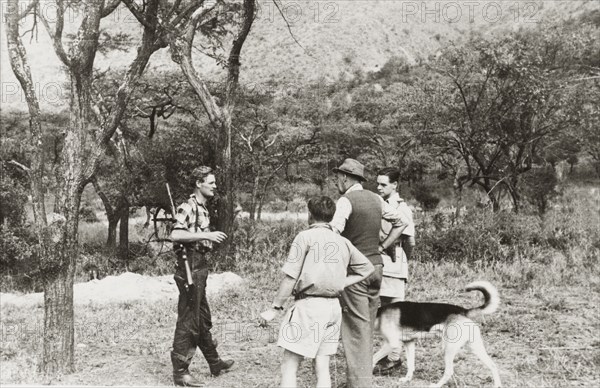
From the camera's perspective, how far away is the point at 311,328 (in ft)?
15.1

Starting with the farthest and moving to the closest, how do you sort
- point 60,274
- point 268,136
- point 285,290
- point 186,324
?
1. point 268,136
2. point 60,274
3. point 186,324
4. point 285,290

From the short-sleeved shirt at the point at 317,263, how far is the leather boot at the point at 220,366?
70.3 inches

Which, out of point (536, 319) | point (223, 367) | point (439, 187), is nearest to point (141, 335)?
point (223, 367)

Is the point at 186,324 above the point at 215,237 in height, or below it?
below

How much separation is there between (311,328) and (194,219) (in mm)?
1716

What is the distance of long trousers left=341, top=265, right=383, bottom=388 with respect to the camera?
5137 mm

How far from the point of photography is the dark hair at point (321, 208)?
4.77 metres

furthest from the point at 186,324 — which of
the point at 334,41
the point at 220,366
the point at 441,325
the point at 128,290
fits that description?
the point at 334,41

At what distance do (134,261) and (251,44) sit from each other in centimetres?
5794

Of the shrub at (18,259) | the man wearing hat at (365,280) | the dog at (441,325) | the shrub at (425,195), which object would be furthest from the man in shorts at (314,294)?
the shrub at (425,195)

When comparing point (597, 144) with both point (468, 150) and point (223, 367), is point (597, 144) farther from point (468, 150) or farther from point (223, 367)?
point (223, 367)

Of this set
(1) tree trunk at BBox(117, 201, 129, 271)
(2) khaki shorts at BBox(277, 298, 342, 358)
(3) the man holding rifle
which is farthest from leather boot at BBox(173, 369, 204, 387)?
(1) tree trunk at BBox(117, 201, 129, 271)

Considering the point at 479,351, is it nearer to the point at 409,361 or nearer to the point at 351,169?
the point at 409,361

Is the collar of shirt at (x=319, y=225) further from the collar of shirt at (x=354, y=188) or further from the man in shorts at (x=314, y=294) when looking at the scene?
the collar of shirt at (x=354, y=188)
